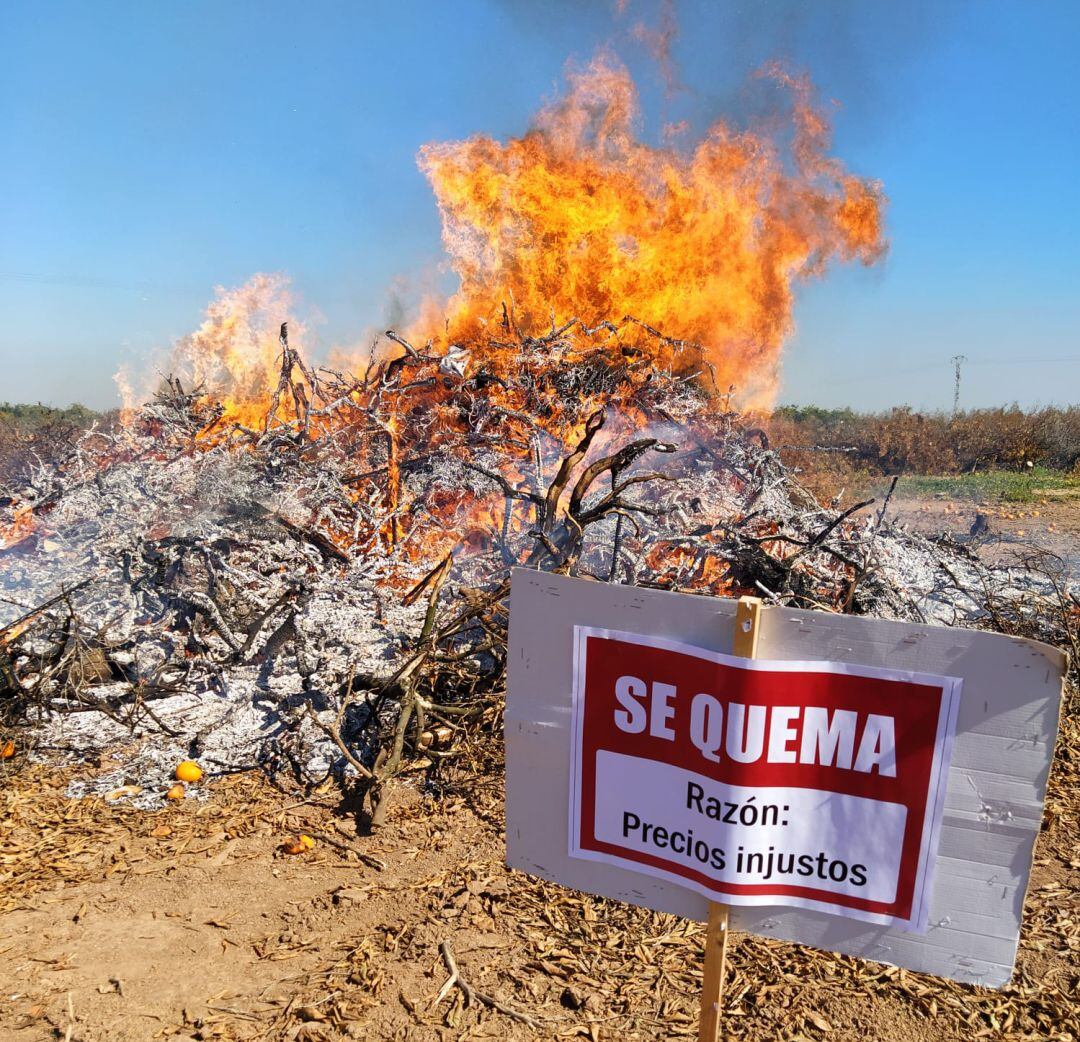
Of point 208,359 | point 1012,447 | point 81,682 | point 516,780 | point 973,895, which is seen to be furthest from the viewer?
point 1012,447

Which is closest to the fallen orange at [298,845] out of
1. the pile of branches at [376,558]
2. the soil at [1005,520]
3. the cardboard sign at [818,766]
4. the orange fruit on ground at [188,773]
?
the pile of branches at [376,558]

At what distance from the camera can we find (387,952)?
2.99 meters

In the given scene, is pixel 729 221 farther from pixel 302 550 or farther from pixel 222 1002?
pixel 222 1002

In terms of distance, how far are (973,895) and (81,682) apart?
517 cm

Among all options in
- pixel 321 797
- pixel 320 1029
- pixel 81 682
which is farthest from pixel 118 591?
pixel 320 1029

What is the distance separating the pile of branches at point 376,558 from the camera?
4.73 metres

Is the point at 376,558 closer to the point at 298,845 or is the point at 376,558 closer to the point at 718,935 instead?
the point at 298,845

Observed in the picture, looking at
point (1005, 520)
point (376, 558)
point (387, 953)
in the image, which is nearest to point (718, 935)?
point (387, 953)

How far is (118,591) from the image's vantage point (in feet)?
20.4

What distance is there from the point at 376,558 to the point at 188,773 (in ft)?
7.80

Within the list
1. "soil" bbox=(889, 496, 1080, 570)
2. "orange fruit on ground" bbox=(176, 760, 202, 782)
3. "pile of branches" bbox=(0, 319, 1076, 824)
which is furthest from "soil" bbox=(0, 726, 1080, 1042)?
"soil" bbox=(889, 496, 1080, 570)

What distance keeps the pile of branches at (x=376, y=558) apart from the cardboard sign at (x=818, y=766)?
2.34 meters

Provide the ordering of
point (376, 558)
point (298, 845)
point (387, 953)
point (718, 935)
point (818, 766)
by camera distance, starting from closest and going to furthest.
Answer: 1. point (818, 766)
2. point (718, 935)
3. point (387, 953)
4. point (298, 845)
5. point (376, 558)

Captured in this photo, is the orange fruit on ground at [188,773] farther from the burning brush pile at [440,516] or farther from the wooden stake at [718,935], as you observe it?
the wooden stake at [718,935]
